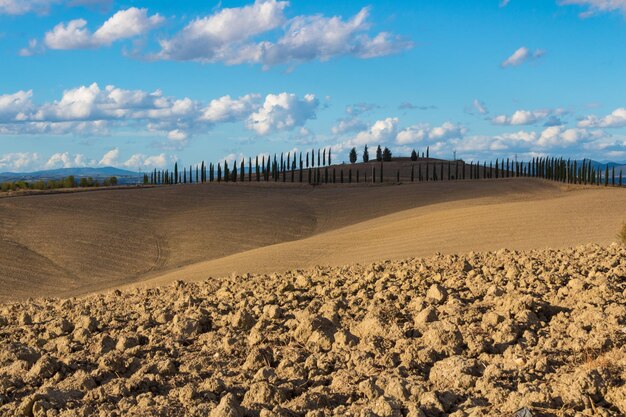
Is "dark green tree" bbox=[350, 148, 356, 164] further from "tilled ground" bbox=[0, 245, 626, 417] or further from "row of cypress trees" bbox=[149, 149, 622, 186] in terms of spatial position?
"tilled ground" bbox=[0, 245, 626, 417]

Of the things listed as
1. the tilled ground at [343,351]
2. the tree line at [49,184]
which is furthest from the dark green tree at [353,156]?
the tilled ground at [343,351]

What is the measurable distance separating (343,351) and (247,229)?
1478 inches

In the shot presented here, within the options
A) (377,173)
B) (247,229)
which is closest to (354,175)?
(377,173)

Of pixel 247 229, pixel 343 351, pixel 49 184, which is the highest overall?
pixel 343 351

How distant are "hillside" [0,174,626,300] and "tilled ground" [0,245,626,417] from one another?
441 inches

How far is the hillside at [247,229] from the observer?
2393cm

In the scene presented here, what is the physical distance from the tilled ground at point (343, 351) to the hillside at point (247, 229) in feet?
36.7

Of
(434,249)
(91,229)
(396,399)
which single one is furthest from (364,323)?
(91,229)

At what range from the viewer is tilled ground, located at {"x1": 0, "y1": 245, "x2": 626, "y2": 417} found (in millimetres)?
5473

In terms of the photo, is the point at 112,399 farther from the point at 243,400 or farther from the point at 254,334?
the point at 254,334

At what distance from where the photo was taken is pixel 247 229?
1738 inches

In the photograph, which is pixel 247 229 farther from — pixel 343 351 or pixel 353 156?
pixel 353 156

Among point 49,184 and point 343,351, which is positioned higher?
point 343,351

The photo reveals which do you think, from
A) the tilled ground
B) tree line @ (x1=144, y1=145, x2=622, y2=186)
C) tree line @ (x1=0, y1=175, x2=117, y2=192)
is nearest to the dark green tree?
tree line @ (x1=144, y1=145, x2=622, y2=186)
